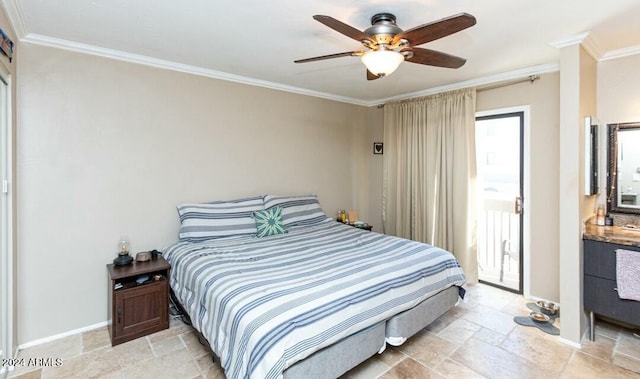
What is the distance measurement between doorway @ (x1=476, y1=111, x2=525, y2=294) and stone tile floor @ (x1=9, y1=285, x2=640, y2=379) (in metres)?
1.02

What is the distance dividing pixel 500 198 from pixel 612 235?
1.34 m

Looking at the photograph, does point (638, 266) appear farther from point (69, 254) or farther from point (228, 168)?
point (69, 254)

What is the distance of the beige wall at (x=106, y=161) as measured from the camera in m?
2.53

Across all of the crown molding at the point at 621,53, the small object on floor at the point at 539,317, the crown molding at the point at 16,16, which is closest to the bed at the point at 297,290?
the small object on floor at the point at 539,317

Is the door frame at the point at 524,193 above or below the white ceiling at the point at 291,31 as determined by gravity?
below

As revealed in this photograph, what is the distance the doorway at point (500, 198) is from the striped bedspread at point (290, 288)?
1327 millimetres

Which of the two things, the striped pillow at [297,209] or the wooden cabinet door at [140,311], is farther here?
the striped pillow at [297,209]

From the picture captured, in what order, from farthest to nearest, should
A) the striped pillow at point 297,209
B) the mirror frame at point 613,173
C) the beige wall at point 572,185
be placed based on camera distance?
the striped pillow at point 297,209
the mirror frame at point 613,173
the beige wall at point 572,185

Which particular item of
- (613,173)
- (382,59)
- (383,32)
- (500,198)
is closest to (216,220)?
(382,59)

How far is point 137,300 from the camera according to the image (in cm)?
261

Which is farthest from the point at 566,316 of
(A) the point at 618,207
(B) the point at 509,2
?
(B) the point at 509,2

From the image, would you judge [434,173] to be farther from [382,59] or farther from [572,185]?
[382,59]

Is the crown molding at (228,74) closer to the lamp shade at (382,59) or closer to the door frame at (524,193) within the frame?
the door frame at (524,193)

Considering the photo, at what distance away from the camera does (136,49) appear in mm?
2783
